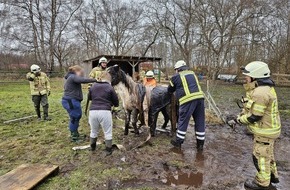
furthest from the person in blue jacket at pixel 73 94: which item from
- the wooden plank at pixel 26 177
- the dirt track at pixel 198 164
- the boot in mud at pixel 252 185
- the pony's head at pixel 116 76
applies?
the boot in mud at pixel 252 185

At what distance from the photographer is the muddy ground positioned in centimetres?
357

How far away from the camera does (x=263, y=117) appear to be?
10.6 ft

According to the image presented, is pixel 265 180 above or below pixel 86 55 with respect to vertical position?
below

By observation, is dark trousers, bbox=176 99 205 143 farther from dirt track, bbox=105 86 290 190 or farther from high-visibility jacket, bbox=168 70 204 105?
dirt track, bbox=105 86 290 190

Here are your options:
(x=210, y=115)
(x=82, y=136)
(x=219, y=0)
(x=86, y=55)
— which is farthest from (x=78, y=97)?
(x=86, y=55)

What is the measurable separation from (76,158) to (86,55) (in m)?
40.2

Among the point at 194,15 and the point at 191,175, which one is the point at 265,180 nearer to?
the point at 191,175

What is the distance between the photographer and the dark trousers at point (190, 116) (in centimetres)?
468

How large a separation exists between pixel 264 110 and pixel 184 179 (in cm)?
152

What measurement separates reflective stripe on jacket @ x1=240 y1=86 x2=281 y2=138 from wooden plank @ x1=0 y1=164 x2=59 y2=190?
290cm

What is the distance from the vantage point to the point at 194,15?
79.9 feet

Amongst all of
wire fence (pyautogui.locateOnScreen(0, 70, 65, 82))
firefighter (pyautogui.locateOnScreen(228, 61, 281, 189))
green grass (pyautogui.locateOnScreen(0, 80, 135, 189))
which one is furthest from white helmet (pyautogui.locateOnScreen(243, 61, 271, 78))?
wire fence (pyautogui.locateOnScreen(0, 70, 65, 82))

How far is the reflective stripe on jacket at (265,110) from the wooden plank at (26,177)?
114 inches

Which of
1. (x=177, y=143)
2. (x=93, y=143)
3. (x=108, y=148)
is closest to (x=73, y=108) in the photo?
(x=93, y=143)
